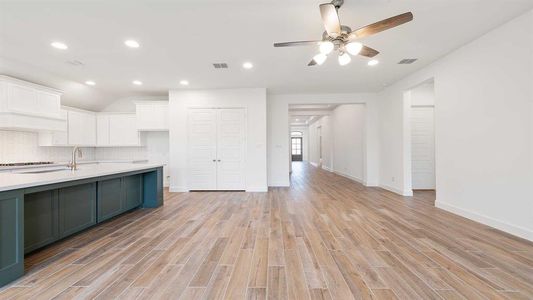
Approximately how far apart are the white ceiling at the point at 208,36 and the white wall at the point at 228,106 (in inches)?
32.9

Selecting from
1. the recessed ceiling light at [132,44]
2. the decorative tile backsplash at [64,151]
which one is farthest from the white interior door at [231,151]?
the recessed ceiling light at [132,44]

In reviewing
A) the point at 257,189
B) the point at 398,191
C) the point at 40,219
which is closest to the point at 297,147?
the point at 257,189

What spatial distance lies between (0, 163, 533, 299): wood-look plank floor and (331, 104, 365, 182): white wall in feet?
12.0

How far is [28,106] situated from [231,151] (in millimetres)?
4337

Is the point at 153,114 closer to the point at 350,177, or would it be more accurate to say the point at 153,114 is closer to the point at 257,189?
the point at 257,189

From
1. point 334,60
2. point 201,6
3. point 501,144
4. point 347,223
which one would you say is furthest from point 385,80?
point 201,6

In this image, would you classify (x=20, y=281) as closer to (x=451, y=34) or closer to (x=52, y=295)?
(x=52, y=295)

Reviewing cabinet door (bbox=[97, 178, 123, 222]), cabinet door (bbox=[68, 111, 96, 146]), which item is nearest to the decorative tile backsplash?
cabinet door (bbox=[68, 111, 96, 146])

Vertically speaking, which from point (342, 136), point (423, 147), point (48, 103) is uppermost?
point (48, 103)

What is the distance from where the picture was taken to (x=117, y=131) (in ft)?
21.5

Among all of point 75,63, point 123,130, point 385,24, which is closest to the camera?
point 385,24

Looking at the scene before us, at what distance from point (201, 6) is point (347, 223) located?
140 inches

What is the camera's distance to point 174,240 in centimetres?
286

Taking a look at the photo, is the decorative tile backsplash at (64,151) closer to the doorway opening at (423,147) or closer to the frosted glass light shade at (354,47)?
the frosted glass light shade at (354,47)
